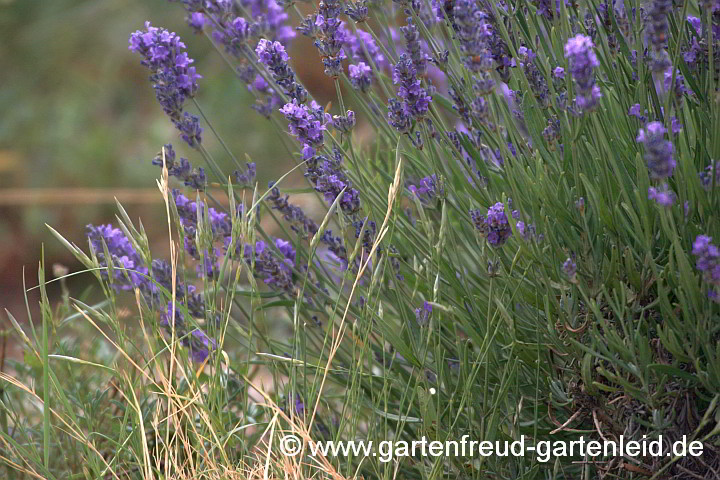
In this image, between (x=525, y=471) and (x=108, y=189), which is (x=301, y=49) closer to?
(x=108, y=189)

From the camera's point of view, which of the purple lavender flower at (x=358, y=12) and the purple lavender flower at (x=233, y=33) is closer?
the purple lavender flower at (x=358, y=12)

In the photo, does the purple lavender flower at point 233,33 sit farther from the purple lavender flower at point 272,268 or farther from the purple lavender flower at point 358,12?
the purple lavender flower at point 272,268

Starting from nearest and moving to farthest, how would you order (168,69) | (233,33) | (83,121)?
(168,69), (233,33), (83,121)

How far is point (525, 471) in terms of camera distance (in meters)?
1.38

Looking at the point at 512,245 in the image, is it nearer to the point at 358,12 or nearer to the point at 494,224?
the point at 494,224

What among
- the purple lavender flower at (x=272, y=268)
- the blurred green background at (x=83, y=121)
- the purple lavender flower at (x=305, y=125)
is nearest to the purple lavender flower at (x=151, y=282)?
the purple lavender flower at (x=272, y=268)

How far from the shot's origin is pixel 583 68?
3.42ft

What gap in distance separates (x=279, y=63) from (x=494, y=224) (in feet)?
1.55

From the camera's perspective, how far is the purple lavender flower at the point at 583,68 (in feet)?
3.39

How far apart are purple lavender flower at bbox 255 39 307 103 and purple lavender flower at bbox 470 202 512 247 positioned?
0.40 m

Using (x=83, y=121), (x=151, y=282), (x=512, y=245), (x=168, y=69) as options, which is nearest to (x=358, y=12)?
(x=168, y=69)

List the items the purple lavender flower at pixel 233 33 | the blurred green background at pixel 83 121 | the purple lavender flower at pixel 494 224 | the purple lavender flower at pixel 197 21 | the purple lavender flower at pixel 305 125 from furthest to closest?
the blurred green background at pixel 83 121, the purple lavender flower at pixel 197 21, the purple lavender flower at pixel 233 33, the purple lavender flower at pixel 305 125, the purple lavender flower at pixel 494 224

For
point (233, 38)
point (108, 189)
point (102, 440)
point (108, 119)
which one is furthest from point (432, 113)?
point (108, 119)

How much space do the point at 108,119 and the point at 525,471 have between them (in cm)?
445
